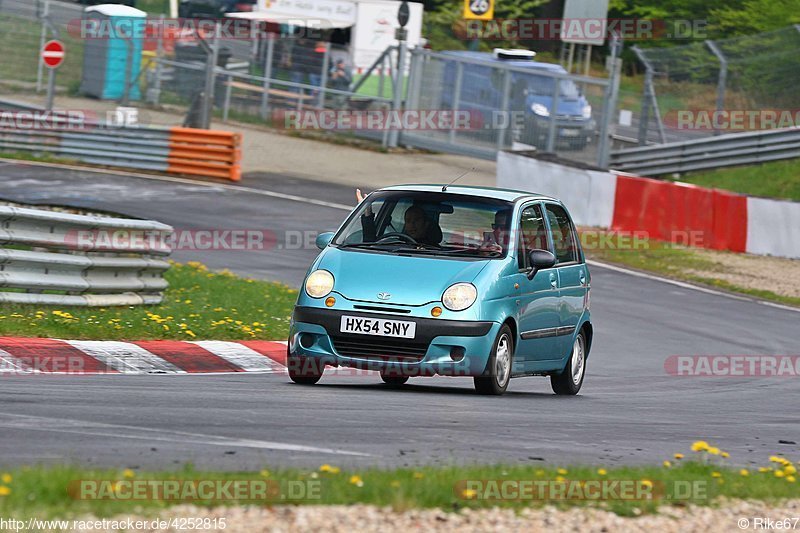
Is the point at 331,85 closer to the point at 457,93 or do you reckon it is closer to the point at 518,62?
the point at 457,93

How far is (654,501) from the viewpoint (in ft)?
20.6

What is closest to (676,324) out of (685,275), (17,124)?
(685,275)

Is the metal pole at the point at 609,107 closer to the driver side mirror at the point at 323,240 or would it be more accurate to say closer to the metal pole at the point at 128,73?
the metal pole at the point at 128,73

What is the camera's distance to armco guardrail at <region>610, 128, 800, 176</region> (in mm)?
28641

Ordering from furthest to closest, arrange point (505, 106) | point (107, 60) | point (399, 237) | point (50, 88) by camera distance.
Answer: point (505, 106) → point (107, 60) → point (50, 88) → point (399, 237)

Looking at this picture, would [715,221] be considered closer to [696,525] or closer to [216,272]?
[216,272]

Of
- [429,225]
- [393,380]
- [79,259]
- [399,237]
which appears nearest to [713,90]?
[79,259]

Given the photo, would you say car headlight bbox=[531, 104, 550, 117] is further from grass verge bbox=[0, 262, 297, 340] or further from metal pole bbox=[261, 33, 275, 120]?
grass verge bbox=[0, 262, 297, 340]

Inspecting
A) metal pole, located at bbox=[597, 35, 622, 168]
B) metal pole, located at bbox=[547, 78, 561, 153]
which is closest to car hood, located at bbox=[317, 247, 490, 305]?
metal pole, located at bbox=[597, 35, 622, 168]

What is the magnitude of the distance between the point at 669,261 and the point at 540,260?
12.2 m

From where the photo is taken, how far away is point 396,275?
9.62 m

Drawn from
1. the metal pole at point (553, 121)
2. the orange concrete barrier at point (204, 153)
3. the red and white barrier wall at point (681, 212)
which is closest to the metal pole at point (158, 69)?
the orange concrete barrier at point (204, 153)

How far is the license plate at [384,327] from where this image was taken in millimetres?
9430

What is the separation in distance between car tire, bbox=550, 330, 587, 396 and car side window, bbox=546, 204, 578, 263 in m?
0.67
